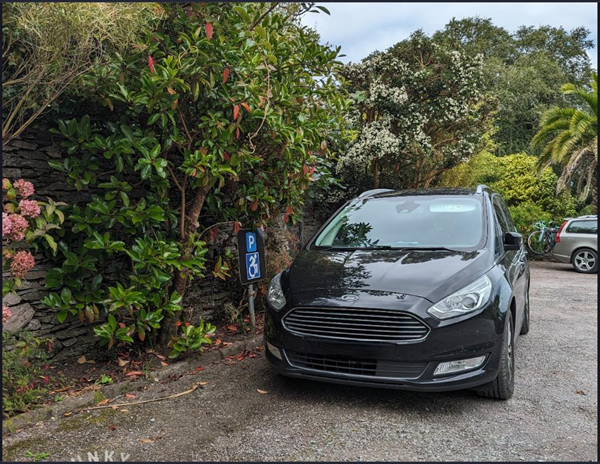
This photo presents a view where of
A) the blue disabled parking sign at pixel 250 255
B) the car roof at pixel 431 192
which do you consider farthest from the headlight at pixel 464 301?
the blue disabled parking sign at pixel 250 255

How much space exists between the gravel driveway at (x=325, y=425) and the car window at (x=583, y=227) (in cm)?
974

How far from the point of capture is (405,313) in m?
3.44

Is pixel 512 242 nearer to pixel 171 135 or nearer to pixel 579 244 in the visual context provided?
pixel 171 135

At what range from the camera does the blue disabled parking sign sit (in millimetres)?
5238

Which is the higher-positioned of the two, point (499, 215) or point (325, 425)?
point (499, 215)

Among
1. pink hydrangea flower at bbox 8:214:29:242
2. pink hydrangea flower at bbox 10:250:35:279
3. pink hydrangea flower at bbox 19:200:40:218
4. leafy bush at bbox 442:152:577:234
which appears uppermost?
pink hydrangea flower at bbox 19:200:40:218

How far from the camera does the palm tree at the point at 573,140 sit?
14.8 metres

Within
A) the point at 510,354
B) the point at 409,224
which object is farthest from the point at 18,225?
the point at 510,354

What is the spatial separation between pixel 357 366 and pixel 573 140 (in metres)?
14.4

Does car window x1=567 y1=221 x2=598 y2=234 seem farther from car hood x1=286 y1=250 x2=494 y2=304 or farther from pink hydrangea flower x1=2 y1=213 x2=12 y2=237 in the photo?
pink hydrangea flower x1=2 y1=213 x2=12 y2=237

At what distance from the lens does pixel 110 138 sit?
412 centimetres

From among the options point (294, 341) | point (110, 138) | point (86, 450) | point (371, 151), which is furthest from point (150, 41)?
point (371, 151)

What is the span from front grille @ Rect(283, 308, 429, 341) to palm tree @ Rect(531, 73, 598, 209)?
13.7 meters

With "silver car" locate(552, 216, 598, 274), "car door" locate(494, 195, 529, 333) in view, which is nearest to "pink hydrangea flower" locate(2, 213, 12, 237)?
"car door" locate(494, 195, 529, 333)
